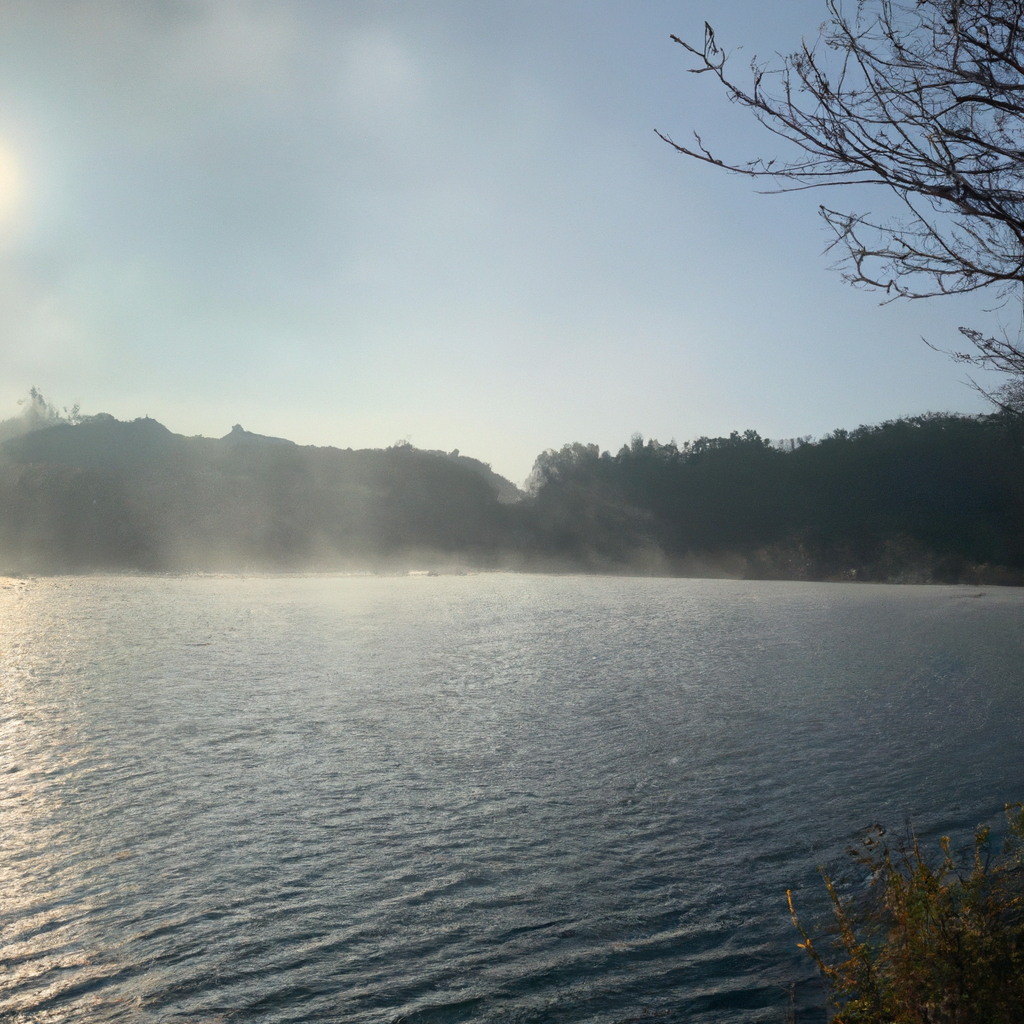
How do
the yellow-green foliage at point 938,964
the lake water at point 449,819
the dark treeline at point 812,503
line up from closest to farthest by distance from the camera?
1. the yellow-green foliage at point 938,964
2. the lake water at point 449,819
3. the dark treeline at point 812,503

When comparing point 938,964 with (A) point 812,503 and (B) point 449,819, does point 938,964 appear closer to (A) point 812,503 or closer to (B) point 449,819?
(B) point 449,819

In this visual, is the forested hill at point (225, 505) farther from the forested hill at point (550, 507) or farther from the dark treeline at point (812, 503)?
the dark treeline at point (812, 503)

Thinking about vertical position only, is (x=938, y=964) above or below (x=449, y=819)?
above

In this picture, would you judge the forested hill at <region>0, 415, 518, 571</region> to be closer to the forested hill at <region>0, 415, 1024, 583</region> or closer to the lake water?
the forested hill at <region>0, 415, 1024, 583</region>

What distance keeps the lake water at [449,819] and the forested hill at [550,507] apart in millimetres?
49182

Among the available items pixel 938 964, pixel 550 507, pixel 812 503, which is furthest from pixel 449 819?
pixel 550 507

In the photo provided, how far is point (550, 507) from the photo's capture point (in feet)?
277

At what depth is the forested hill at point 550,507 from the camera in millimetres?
64375

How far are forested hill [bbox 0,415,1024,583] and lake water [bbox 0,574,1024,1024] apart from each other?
49.2 metres

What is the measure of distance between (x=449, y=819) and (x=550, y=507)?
255 feet

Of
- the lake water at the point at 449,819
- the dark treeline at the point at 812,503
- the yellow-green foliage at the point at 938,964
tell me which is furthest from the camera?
the dark treeline at the point at 812,503

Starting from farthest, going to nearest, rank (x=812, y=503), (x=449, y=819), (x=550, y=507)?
(x=550, y=507) < (x=812, y=503) < (x=449, y=819)

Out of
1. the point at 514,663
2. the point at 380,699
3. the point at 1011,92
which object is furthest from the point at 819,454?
the point at 1011,92

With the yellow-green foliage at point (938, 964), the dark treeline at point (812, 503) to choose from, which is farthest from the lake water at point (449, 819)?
the dark treeline at point (812, 503)
